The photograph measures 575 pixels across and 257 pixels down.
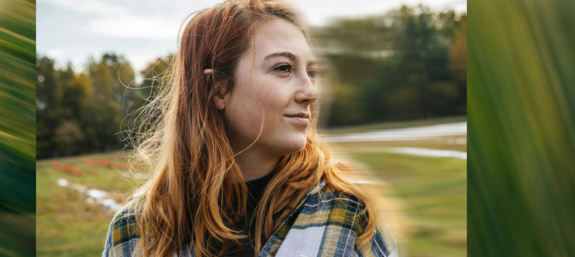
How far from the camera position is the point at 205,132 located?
108cm

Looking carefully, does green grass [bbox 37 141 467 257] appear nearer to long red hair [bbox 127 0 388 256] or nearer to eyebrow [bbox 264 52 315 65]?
long red hair [bbox 127 0 388 256]

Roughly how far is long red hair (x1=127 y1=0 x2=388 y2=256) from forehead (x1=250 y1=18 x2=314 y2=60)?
0.02 meters

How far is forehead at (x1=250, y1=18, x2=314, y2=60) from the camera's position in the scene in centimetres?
100

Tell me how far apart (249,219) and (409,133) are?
8.35 feet

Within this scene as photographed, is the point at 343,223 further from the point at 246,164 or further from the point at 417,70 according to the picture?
the point at 417,70

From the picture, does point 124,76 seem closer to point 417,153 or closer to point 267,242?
point 417,153

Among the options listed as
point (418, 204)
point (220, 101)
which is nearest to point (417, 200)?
point (418, 204)

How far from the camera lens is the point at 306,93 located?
0.99 metres

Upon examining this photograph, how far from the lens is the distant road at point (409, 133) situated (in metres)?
2.55

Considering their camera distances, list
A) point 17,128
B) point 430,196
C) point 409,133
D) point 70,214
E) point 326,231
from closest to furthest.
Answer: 1. point 326,231
2. point 17,128
3. point 430,196
4. point 409,133
5. point 70,214

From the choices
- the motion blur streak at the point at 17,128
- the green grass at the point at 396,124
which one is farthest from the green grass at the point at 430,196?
the motion blur streak at the point at 17,128

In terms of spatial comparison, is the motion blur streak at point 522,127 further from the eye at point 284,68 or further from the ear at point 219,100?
the ear at point 219,100

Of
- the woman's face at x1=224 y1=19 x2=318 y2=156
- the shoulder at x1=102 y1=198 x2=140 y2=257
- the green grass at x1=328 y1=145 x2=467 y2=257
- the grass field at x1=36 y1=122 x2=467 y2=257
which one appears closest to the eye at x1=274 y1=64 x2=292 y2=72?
the woman's face at x1=224 y1=19 x2=318 y2=156

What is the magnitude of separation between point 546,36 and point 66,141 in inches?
304
